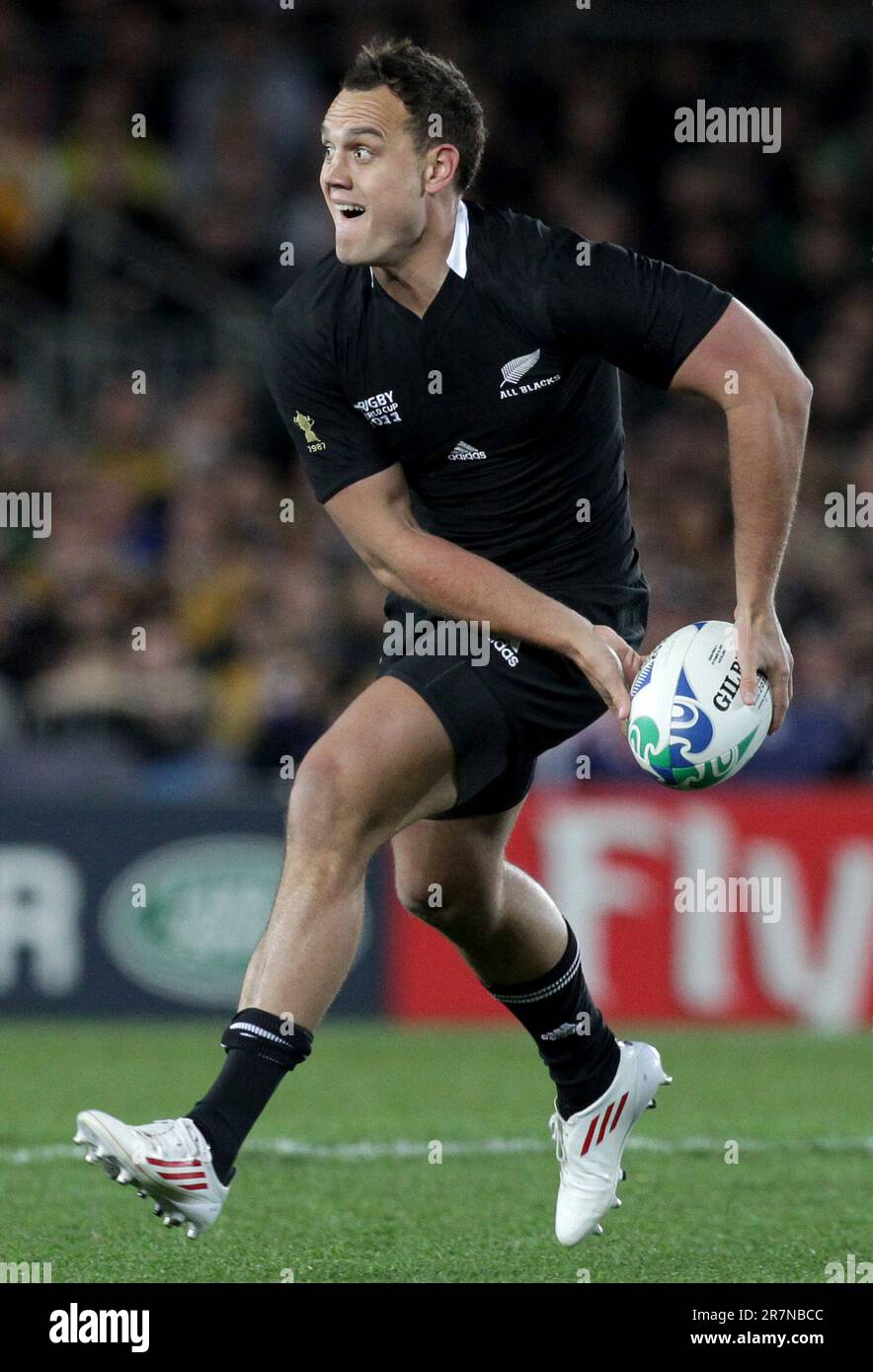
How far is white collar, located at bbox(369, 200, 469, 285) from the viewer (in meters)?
4.58

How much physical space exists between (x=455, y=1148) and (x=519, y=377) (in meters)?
2.64

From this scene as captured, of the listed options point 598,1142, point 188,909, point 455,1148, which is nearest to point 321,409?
point 598,1142

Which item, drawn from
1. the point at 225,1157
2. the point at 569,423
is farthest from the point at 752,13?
the point at 225,1157

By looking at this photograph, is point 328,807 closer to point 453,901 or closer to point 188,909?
point 453,901

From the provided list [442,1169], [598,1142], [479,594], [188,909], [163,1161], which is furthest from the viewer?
[188,909]

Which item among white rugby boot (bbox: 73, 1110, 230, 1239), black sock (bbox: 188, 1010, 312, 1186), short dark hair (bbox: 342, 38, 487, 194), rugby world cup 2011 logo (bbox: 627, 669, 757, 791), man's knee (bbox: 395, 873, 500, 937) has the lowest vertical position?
white rugby boot (bbox: 73, 1110, 230, 1239)

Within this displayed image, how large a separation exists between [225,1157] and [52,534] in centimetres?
803

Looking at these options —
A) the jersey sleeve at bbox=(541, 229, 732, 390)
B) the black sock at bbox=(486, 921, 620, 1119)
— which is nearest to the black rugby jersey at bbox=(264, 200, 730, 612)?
the jersey sleeve at bbox=(541, 229, 732, 390)

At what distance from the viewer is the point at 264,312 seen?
513 inches

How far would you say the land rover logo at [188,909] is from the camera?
9688mm

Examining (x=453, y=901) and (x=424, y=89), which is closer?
(x=424, y=89)

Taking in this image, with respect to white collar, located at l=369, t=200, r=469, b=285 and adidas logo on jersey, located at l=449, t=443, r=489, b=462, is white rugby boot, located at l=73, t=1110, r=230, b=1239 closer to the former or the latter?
adidas logo on jersey, located at l=449, t=443, r=489, b=462

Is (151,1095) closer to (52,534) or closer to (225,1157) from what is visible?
(225,1157)

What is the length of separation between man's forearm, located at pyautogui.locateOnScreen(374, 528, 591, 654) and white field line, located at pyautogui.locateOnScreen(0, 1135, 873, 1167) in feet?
7.15
